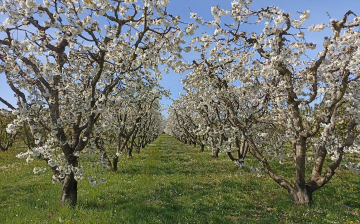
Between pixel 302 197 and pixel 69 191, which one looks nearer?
pixel 69 191

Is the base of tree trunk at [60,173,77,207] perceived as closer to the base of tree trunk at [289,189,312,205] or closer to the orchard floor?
the orchard floor

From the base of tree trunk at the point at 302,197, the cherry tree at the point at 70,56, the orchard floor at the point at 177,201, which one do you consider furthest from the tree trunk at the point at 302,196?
the cherry tree at the point at 70,56

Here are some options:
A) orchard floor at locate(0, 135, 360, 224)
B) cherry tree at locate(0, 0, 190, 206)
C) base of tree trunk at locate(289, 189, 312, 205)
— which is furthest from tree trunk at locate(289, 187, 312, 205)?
cherry tree at locate(0, 0, 190, 206)

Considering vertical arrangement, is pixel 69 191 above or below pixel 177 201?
above

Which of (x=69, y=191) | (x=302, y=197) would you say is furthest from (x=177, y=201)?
(x=302, y=197)

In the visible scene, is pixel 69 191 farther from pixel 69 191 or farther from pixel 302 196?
pixel 302 196

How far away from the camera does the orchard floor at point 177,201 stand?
6992 millimetres

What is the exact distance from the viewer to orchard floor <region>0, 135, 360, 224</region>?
6.99 meters

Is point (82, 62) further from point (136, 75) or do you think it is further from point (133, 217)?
point (133, 217)

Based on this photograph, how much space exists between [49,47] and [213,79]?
6578 mm

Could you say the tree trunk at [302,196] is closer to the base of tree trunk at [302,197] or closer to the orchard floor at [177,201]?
the base of tree trunk at [302,197]

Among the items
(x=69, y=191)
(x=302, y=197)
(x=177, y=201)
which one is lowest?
(x=177, y=201)

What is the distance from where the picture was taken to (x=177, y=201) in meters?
8.77

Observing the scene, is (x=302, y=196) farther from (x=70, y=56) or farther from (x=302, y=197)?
(x=70, y=56)
